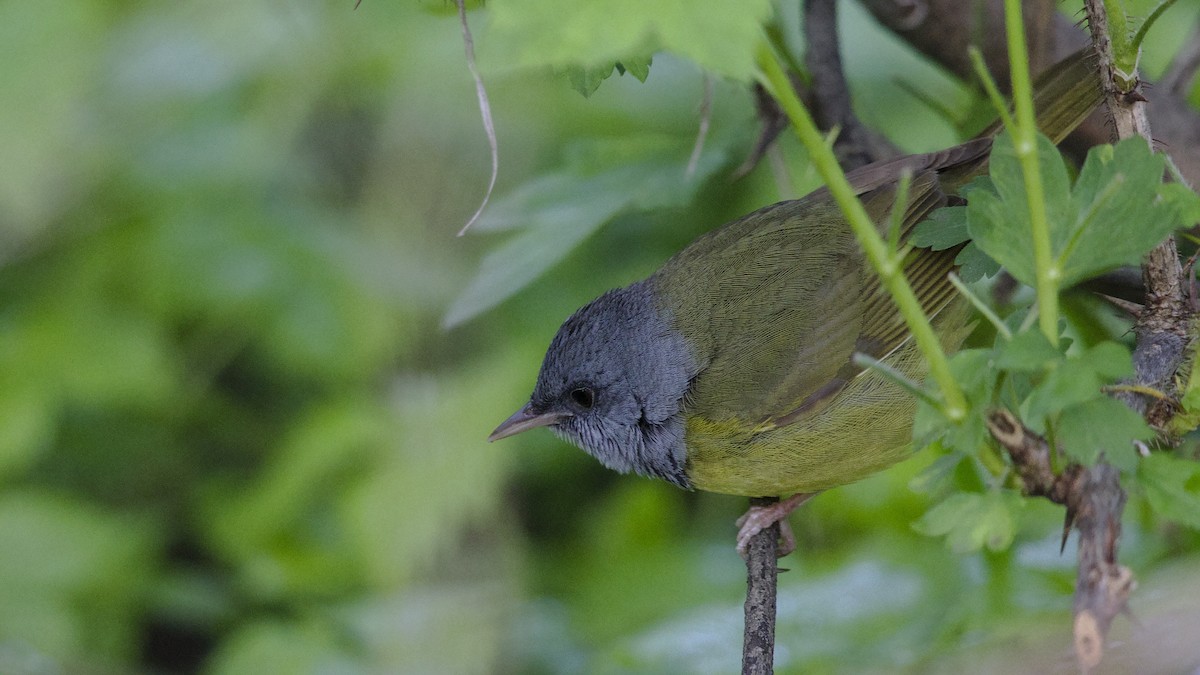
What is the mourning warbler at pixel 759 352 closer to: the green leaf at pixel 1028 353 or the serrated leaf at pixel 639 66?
the serrated leaf at pixel 639 66

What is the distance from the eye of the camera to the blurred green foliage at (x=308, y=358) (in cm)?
354

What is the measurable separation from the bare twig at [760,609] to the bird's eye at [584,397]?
0.64m

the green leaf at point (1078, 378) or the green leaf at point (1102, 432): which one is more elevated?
the green leaf at point (1078, 378)

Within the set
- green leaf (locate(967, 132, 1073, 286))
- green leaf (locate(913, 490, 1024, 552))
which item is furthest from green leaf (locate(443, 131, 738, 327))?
green leaf (locate(913, 490, 1024, 552))

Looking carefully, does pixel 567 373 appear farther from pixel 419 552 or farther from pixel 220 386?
pixel 220 386

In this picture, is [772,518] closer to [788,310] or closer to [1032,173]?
[788,310]

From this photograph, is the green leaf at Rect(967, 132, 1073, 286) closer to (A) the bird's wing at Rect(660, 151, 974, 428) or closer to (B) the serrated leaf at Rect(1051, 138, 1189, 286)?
(B) the serrated leaf at Rect(1051, 138, 1189, 286)

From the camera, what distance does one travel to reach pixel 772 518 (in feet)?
8.20

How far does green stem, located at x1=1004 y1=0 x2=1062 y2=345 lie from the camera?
115 cm

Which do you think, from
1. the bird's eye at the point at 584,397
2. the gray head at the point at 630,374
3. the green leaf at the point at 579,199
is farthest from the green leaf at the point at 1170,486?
the bird's eye at the point at 584,397

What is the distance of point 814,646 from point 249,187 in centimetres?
269

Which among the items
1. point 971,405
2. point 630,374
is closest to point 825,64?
point 630,374

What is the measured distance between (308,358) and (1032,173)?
317cm

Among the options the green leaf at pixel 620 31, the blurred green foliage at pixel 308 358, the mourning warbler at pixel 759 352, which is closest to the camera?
the green leaf at pixel 620 31
